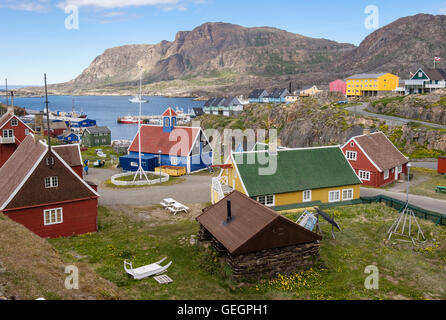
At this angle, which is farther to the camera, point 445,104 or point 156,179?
point 445,104

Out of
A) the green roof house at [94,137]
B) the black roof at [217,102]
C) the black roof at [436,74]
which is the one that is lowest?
the green roof house at [94,137]

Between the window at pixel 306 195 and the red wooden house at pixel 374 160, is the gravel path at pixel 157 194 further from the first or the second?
the red wooden house at pixel 374 160

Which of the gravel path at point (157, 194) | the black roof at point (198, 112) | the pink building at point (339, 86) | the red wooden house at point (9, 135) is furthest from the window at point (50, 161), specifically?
the pink building at point (339, 86)

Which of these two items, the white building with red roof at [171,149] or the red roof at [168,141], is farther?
the red roof at [168,141]

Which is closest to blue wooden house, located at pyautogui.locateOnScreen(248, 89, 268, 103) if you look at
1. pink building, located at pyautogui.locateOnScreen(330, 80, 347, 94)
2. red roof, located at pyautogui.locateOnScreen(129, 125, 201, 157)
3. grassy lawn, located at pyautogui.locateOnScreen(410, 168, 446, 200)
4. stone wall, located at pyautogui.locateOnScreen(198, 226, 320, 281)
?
pink building, located at pyautogui.locateOnScreen(330, 80, 347, 94)

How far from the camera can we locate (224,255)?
63.9 ft

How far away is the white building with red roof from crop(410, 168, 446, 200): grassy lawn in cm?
2818

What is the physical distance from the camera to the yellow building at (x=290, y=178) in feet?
105

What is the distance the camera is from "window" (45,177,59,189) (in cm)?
2512

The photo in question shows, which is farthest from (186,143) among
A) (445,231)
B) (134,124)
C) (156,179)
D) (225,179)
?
(134,124)

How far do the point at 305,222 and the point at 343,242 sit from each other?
274 centimetres

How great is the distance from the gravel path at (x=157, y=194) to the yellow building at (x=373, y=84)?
87.9 m

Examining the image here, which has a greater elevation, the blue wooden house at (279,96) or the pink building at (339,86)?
the pink building at (339,86)
